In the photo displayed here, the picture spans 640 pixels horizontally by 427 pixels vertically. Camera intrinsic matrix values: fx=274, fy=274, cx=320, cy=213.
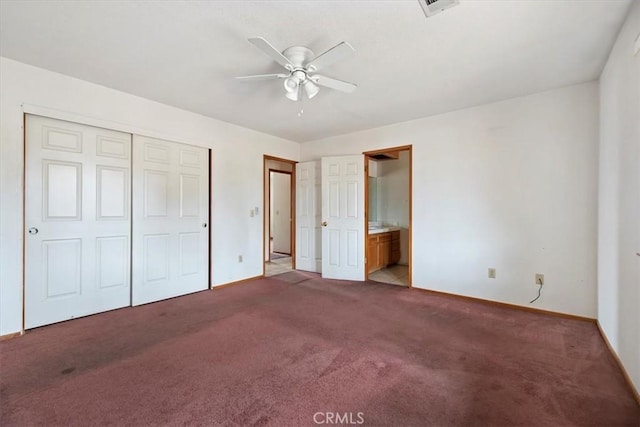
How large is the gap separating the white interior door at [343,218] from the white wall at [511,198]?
0.88m

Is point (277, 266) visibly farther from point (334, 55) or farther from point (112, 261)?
point (334, 55)

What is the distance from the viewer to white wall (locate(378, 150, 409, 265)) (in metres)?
5.95

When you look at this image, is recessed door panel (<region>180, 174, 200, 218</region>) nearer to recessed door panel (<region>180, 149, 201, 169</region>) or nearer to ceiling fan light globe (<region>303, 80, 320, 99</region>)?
recessed door panel (<region>180, 149, 201, 169</region>)

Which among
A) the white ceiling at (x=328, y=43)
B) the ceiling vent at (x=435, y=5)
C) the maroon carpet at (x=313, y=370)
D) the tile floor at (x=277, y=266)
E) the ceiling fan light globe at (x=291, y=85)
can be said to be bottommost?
the maroon carpet at (x=313, y=370)

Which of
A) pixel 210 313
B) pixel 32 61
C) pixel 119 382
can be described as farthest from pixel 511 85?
pixel 32 61

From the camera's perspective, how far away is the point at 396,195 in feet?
20.0

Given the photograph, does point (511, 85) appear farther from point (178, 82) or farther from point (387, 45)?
point (178, 82)

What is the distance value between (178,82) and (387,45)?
2.16m

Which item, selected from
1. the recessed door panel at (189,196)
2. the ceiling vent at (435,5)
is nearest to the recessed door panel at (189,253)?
the recessed door panel at (189,196)

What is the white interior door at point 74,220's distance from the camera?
8.76ft

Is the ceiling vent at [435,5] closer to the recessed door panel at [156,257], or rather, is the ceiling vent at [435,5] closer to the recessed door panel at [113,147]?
the recessed door panel at [113,147]

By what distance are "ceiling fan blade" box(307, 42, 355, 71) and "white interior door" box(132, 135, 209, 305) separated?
2.43 metres

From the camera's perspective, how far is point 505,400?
5.53 feet

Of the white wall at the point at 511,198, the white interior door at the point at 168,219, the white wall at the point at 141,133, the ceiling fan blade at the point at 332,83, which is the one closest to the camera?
the ceiling fan blade at the point at 332,83
